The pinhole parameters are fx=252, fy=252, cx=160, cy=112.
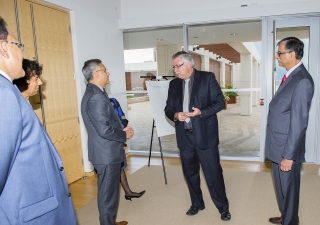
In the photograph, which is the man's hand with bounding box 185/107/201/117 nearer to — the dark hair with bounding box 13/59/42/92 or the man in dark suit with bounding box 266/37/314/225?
the man in dark suit with bounding box 266/37/314/225

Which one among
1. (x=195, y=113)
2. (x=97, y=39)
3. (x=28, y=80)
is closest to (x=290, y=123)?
(x=195, y=113)

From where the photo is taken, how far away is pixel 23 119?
3.28 feet

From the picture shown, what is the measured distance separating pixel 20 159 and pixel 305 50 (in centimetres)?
461

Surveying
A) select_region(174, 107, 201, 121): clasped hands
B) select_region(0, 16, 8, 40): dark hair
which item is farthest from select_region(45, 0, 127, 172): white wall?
select_region(0, 16, 8, 40): dark hair

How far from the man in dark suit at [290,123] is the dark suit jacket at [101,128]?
133cm

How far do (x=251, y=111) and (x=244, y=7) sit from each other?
6.73 ft

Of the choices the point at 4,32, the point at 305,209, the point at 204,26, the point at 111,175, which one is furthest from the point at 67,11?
the point at 305,209

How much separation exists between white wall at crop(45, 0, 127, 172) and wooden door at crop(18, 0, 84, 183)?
0.32ft

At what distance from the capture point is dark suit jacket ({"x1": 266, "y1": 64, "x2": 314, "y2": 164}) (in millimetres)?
1919

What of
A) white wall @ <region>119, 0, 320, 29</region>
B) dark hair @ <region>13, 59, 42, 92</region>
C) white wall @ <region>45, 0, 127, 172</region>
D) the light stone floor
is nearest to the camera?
dark hair @ <region>13, 59, 42, 92</region>

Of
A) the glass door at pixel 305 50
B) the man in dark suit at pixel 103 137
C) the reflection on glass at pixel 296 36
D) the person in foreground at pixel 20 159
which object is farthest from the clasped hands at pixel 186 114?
the glass door at pixel 305 50

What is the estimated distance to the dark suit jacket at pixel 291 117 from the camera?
1.92 m

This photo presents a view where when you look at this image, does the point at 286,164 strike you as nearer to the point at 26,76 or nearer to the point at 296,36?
the point at 26,76

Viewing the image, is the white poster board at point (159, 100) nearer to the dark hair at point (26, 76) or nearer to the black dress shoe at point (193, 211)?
the black dress shoe at point (193, 211)
